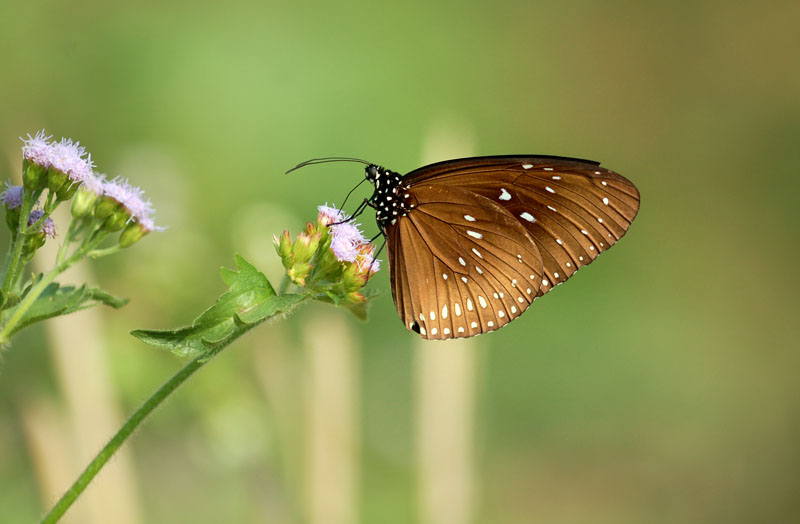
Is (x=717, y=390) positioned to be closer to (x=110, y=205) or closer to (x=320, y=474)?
(x=320, y=474)

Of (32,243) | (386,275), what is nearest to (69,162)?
(32,243)

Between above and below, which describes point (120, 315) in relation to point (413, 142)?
below

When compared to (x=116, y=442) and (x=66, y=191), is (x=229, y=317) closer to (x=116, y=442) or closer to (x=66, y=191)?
(x=116, y=442)

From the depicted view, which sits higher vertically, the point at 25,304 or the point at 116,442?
the point at 25,304

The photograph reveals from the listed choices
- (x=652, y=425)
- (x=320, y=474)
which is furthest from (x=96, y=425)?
(x=652, y=425)

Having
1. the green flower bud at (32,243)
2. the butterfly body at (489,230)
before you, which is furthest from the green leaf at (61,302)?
the butterfly body at (489,230)

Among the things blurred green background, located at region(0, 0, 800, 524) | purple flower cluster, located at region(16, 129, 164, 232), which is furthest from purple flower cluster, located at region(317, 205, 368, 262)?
blurred green background, located at region(0, 0, 800, 524)

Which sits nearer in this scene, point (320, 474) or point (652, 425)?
point (320, 474)

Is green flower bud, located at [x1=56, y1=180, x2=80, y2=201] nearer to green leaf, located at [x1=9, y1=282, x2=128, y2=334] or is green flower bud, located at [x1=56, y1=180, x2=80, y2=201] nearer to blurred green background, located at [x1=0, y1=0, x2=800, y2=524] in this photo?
green leaf, located at [x1=9, y1=282, x2=128, y2=334]
